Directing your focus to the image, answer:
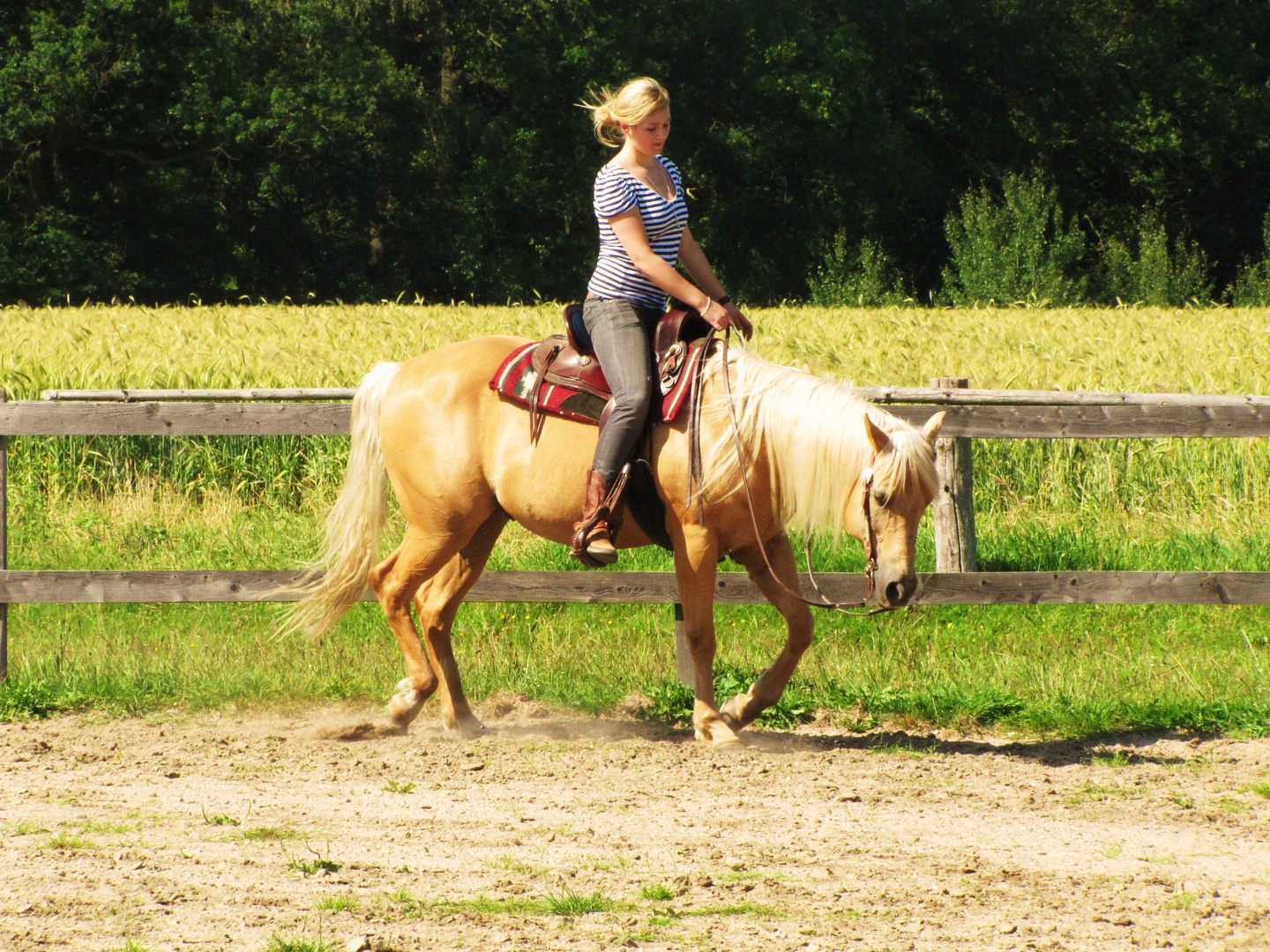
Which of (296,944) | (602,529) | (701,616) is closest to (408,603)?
(602,529)

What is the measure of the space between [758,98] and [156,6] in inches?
843

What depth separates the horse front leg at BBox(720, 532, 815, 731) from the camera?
5.49 metres

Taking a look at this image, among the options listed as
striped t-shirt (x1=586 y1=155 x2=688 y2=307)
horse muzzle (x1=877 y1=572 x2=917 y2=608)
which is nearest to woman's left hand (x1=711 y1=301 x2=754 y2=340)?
striped t-shirt (x1=586 y1=155 x2=688 y2=307)

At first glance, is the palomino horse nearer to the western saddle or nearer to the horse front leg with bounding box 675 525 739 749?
the horse front leg with bounding box 675 525 739 749

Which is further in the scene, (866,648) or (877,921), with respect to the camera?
(866,648)

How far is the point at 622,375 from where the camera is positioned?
524 centimetres

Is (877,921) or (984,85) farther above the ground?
(984,85)

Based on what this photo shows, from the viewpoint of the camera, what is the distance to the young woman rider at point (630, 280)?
519 centimetres

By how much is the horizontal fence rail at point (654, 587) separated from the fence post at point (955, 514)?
81 cm

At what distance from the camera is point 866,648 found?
22.9ft

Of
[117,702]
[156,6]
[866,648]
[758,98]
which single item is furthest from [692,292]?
[758,98]

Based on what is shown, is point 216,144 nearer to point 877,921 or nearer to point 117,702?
point 117,702

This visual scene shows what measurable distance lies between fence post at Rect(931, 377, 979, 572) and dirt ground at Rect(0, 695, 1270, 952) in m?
1.79

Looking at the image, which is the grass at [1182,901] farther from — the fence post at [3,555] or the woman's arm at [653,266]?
the fence post at [3,555]
